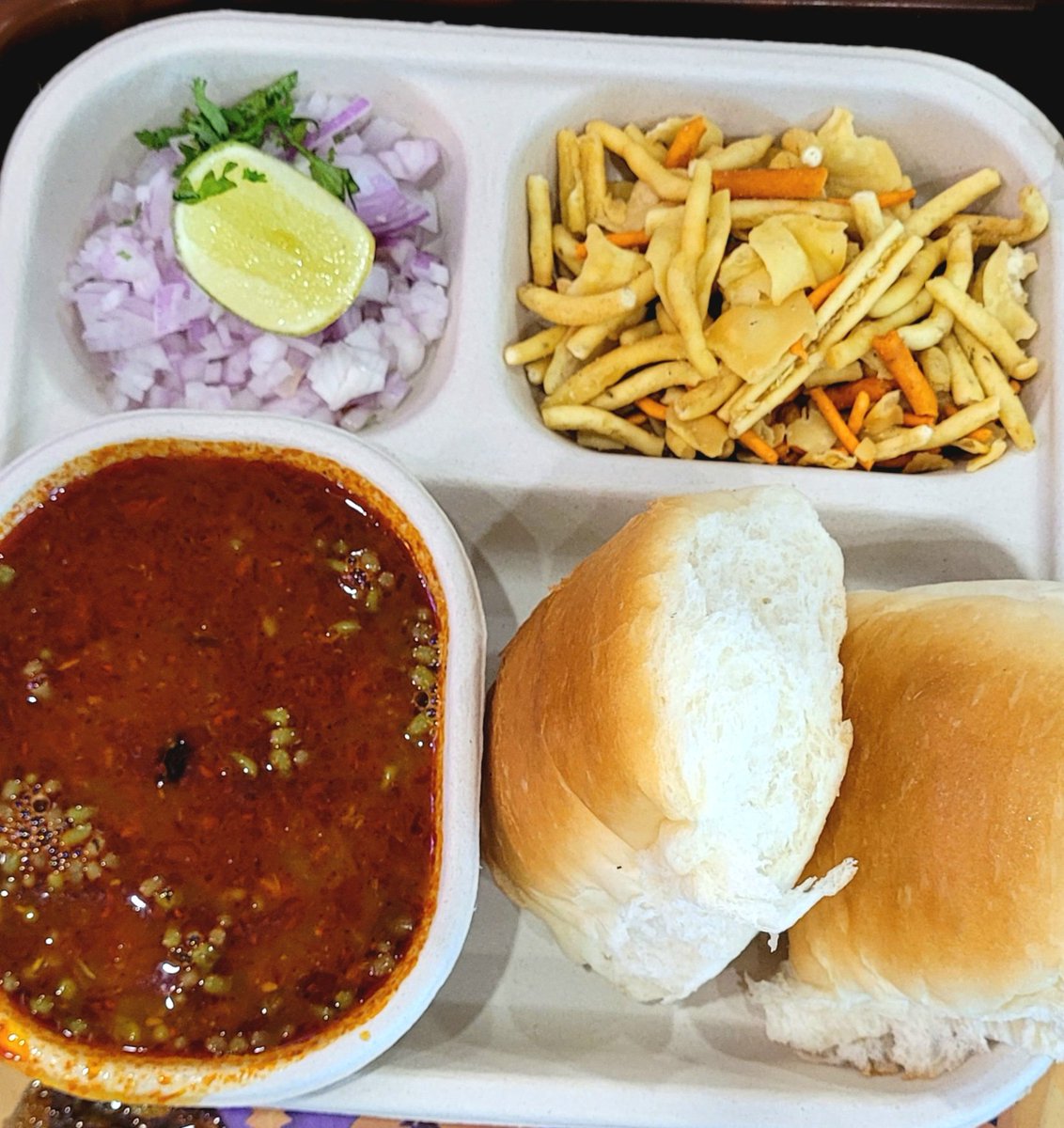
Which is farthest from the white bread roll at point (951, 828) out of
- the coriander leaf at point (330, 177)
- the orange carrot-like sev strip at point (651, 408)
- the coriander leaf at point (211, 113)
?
the coriander leaf at point (211, 113)

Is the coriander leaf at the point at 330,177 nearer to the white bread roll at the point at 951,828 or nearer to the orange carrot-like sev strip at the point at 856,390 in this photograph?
the orange carrot-like sev strip at the point at 856,390

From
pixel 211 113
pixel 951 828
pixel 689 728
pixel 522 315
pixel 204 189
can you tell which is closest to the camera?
Answer: pixel 689 728

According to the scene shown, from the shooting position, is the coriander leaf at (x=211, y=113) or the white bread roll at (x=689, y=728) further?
the coriander leaf at (x=211, y=113)

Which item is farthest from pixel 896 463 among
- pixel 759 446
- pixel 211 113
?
pixel 211 113

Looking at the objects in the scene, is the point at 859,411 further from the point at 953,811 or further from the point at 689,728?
the point at 689,728

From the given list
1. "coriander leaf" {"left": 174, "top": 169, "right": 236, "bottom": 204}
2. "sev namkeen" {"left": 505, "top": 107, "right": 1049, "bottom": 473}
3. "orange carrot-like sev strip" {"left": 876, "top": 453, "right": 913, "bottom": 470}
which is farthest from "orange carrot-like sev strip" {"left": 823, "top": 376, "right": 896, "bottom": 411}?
"coriander leaf" {"left": 174, "top": 169, "right": 236, "bottom": 204}

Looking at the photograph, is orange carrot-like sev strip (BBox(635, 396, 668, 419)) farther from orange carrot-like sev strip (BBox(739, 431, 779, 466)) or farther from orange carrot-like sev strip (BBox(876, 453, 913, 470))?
orange carrot-like sev strip (BBox(876, 453, 913, 470))
